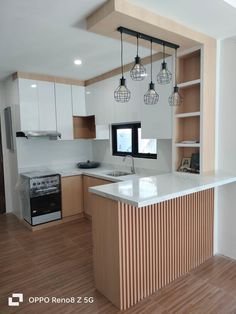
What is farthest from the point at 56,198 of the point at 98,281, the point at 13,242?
the point at 98,281

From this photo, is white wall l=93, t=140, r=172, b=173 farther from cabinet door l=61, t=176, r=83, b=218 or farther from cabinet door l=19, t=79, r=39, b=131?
cabinet door l=19, t=79, r=39, b=131

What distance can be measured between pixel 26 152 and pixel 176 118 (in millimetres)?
2651

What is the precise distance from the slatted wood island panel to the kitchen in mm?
11

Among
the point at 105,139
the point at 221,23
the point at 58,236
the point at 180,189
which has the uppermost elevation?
the point at 221,23

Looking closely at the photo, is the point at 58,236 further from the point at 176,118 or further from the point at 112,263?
the point at 176,118

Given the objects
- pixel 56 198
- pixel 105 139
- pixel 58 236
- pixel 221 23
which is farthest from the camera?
pixel 105 139

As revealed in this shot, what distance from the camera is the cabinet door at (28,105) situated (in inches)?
144

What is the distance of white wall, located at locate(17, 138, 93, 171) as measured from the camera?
13.1 ft

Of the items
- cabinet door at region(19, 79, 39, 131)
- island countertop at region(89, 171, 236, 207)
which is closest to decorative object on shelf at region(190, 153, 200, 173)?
island countertop at region(89, 171, 236, 207)

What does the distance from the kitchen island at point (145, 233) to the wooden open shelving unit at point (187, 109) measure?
1.34ft

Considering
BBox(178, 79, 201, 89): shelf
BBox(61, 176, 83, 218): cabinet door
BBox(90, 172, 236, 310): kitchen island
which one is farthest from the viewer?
BBox(61, 176, 83, 218): cabinet door

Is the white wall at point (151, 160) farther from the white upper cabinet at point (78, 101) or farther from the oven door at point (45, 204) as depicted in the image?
the oven door at point (45, 204)

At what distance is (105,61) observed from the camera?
125 inches

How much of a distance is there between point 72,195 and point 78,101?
172 cm
